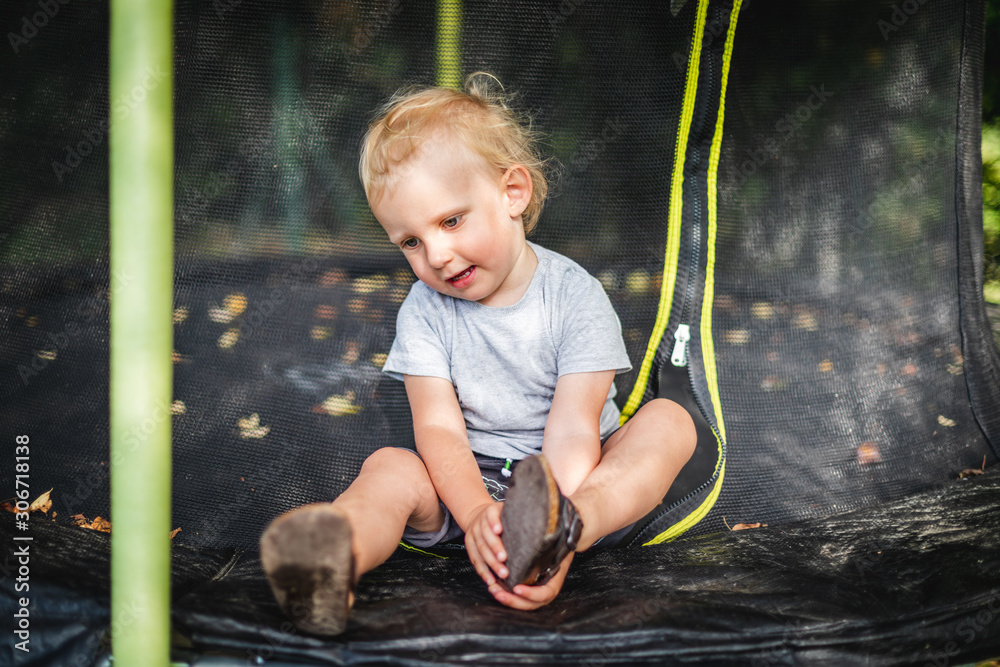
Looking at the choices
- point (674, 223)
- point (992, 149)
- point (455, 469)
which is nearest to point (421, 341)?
point (455, 469)

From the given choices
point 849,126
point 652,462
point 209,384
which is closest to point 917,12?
point 849,126

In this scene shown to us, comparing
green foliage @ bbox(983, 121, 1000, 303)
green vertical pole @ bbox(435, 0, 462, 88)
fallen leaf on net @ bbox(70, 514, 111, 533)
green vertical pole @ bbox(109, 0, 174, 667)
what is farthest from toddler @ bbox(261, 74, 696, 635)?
green foliage @ bbox(983, 121, 1000, 303)

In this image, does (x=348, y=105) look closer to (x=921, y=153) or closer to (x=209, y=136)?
(x=209, y=136)

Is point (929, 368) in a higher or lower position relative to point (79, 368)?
lower

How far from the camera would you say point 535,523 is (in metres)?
0.85

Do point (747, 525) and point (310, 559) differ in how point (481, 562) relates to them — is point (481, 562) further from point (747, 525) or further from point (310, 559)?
point (747, 525)

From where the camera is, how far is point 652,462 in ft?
3.64

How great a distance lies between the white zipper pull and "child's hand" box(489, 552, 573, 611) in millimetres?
652

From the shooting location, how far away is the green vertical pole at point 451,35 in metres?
1.55

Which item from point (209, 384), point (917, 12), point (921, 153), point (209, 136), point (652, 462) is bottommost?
point (652, 462)

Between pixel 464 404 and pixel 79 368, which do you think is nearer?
pixel 464 404

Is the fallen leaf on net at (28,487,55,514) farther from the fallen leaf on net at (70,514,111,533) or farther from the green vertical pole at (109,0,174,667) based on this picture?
the green vertical pole at (109,0,174,667)

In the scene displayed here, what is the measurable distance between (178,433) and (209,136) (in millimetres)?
619

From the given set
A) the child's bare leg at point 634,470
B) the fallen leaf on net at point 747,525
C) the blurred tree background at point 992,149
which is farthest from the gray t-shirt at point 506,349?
the blurred tree background at point 992,149
